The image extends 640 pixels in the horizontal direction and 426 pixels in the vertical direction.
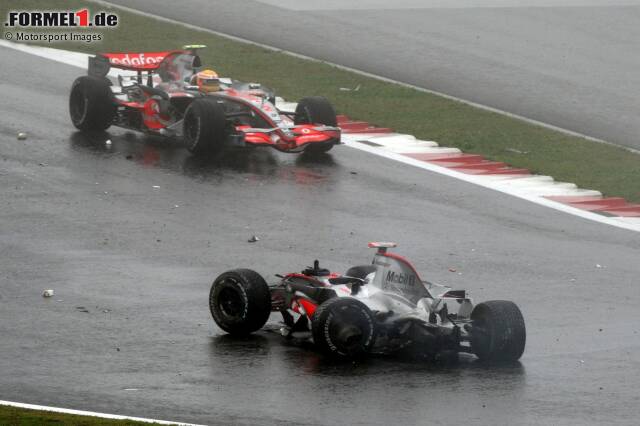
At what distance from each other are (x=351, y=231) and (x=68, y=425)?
917 centimetres

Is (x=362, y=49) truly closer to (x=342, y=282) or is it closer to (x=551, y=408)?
(x=342, y=282)

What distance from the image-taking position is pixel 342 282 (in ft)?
50.5

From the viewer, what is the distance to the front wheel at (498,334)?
14.9 meters

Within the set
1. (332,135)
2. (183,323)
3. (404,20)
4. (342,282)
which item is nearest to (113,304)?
(183,323)

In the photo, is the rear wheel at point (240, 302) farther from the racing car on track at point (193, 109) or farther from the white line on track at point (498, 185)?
the racing car on track at point (193, 109)

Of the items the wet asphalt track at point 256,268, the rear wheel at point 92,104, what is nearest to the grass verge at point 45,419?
the wet asphalt track at point 256,268

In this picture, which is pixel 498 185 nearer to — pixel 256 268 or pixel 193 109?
pixel 193 109

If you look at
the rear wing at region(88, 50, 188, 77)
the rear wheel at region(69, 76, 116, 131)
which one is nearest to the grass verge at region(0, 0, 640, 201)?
the rear wing at region(88, 50, 188, 77)

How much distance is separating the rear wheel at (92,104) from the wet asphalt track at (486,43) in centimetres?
801

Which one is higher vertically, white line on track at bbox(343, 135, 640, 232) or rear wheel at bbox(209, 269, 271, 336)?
white line on track at bbox(343, 135, 640, 232)

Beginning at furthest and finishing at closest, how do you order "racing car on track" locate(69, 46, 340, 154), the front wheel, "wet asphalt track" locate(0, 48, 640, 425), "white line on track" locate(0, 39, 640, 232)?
"racing car on track" locate(69, 46, 340, 154) → "white line on track" locate(0, 39, 640, 232) → the front wheel → "wet asphalt track" locate(0, 48, 640, 425)

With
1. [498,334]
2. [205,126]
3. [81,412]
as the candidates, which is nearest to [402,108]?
[205,126]

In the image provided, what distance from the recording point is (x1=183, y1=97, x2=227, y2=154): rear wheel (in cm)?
2400

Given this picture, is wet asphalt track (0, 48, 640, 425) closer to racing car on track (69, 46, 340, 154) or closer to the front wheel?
the front wheel
